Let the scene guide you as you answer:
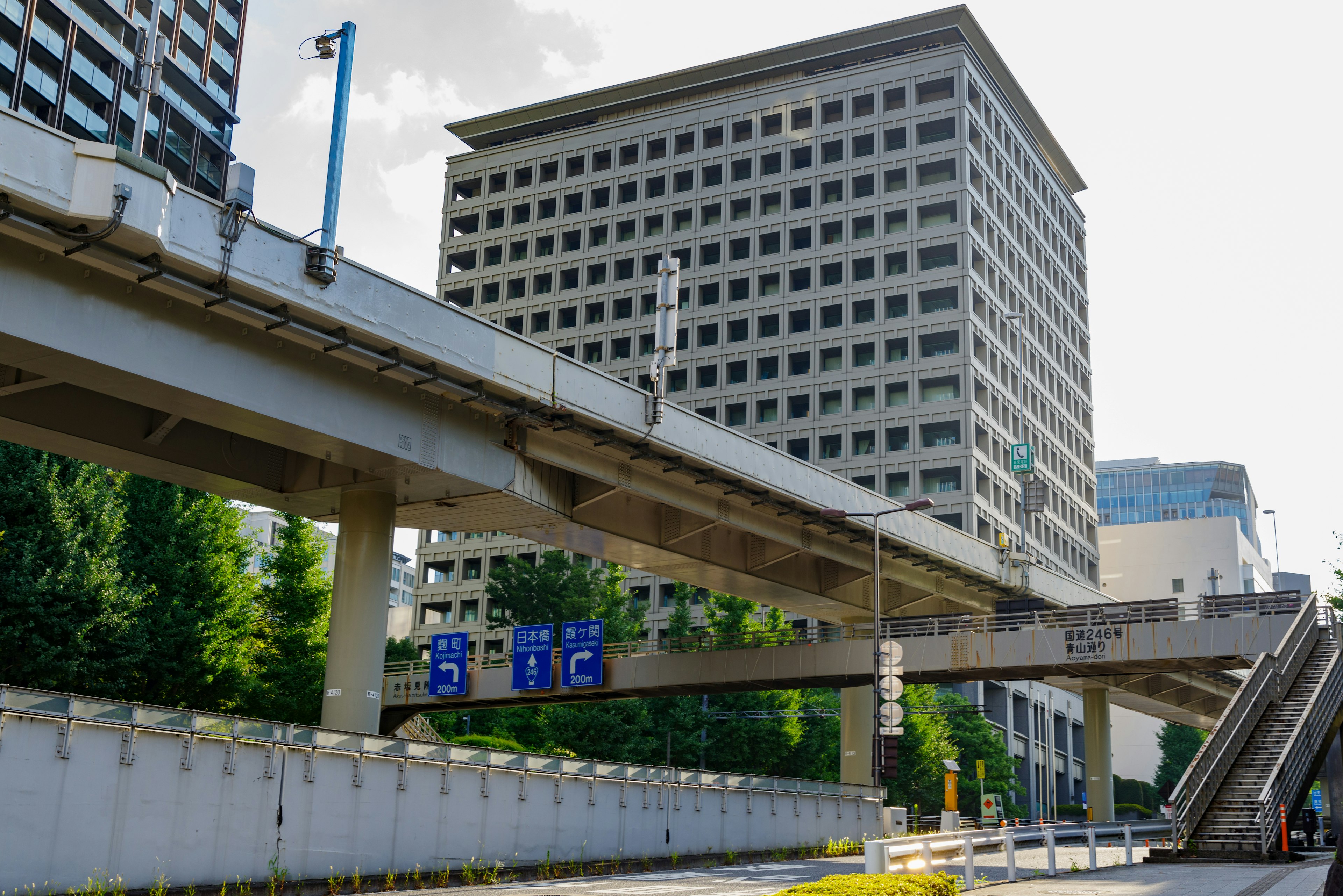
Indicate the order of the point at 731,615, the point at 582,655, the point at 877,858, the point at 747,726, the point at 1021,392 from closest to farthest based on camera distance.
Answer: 1. the point at 877,858
2. the point at 582,655
3. the point at 747,726
4. the point at 731,615
5. the point at 1021,392

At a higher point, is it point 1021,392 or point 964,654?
point 1021,392

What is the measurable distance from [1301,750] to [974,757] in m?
46.1

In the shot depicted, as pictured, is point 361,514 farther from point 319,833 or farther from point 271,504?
point 319,833

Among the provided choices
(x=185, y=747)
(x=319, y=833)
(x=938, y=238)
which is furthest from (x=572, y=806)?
(x=938, y=238)

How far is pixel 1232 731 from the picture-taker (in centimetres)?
2956

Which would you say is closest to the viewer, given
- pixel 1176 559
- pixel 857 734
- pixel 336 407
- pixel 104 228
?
pixel 104 228

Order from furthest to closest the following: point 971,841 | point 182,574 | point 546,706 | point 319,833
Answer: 1. point 546,706
2. point 182,574
3. point 319,833
4. point 971,841

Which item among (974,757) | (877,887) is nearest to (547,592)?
(974,757)

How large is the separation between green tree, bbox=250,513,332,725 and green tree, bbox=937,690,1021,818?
120ft

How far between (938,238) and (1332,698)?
5645cm

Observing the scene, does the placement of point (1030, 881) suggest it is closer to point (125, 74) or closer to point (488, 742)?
point (488, 742)

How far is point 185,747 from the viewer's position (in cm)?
2094

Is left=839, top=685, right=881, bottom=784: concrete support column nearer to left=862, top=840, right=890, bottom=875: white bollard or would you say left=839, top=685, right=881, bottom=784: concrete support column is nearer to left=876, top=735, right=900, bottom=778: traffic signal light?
left=876, top=735, right=900, bottom=778: traffic signal light

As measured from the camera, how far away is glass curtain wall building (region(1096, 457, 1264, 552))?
189 m
